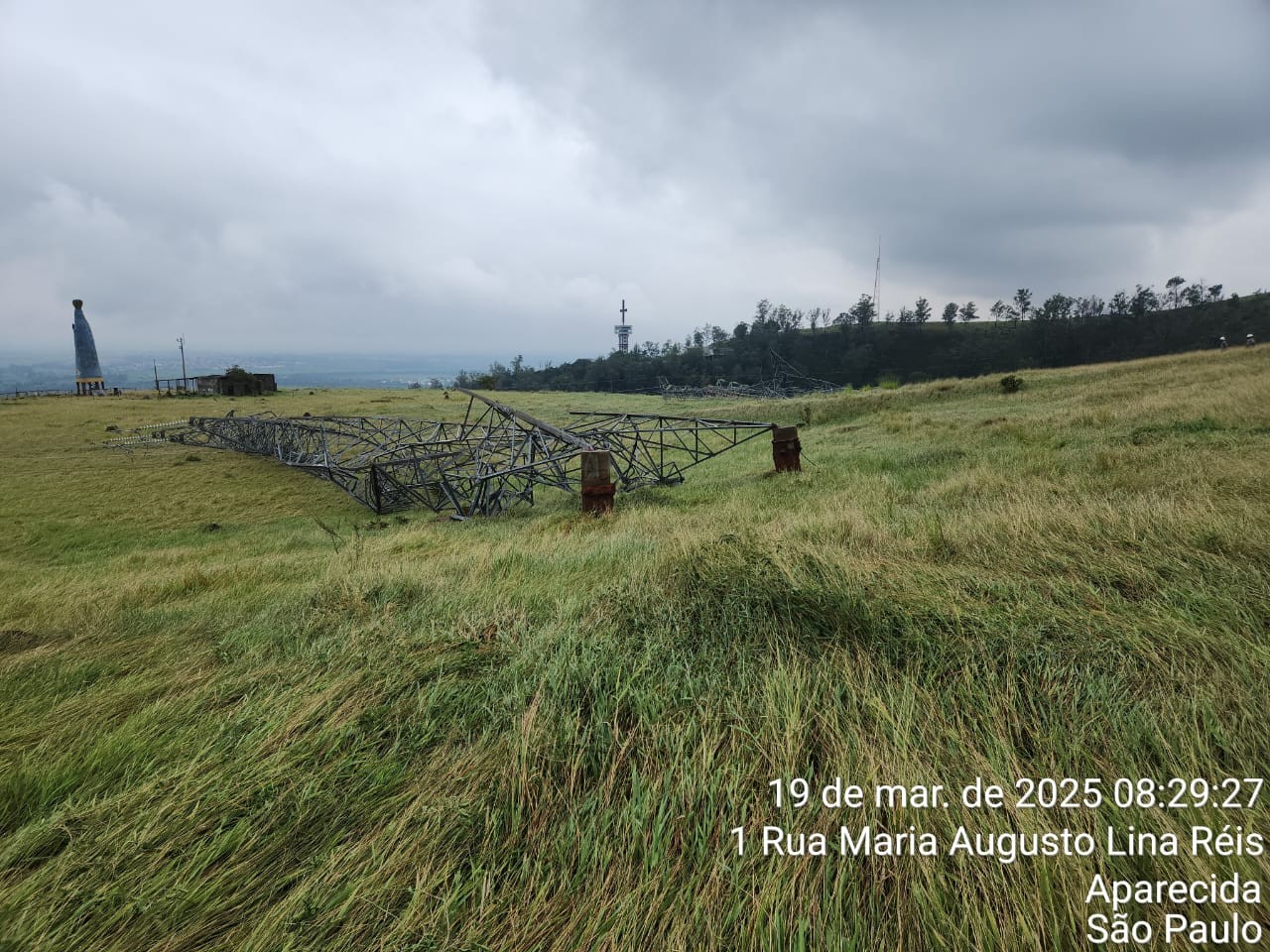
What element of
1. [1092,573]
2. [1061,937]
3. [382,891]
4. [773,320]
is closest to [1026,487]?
[1092,573]

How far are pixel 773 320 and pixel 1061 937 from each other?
156120mm

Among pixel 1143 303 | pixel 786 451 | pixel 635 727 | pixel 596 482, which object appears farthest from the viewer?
pixel 1143 303

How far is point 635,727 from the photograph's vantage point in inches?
96.7

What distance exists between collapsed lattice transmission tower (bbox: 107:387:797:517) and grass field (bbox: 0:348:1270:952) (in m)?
6.47

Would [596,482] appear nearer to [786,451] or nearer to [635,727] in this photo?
[786,451]

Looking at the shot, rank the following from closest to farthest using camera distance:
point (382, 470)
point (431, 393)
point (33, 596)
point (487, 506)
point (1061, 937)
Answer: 1. point (1061, 937)
2. point (33, 596)
3. point (487, 506)
4. point (382, 470)
5. point (431, 393)

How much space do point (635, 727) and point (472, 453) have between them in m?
14.3

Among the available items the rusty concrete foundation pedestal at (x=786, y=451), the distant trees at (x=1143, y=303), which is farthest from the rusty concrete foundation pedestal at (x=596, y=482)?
the distant trees at (x=1143, y=303)

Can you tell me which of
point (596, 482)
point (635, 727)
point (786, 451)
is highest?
point (786, 451)

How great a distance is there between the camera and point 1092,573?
12.1ft

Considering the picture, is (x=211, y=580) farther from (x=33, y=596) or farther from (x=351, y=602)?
(x=351, y=602)

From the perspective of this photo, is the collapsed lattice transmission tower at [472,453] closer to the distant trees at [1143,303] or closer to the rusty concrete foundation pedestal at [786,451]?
the rusty concrete foundation pedestal at [786,451]

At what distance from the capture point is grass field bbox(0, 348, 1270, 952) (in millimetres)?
1636

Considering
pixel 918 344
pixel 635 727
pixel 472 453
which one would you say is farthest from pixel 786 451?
pixel 918 344
